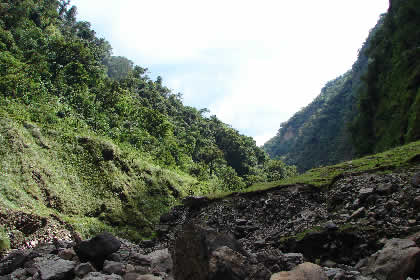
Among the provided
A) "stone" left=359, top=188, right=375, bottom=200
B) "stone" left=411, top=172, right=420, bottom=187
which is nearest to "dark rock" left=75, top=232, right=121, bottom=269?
"stone" left=359, top=188, right=375, bottom=200

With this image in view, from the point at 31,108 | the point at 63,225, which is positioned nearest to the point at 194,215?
the point at 63,225

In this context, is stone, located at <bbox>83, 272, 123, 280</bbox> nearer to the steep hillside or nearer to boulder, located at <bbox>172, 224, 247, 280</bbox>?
boulder, located at <bbox>172, 224, 247, 280</bbox>

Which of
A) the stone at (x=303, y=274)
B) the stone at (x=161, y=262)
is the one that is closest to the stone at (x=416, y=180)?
the stone at (x=303, y=274)

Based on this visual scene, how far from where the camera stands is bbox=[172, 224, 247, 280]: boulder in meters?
5.09

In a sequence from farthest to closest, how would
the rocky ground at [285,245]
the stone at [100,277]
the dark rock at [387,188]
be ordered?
the dark rock at [387,188], the stone at [100,277], the rocky ground at [285,245]

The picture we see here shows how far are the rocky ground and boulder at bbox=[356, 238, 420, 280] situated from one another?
0.02 m

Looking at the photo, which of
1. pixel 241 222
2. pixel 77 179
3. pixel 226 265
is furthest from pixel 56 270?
pixel 77 179

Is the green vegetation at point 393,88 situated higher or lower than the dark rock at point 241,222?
higher

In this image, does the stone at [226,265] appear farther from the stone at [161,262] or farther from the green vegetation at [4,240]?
the green vegetation at [4,240]

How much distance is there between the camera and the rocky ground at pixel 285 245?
555cm

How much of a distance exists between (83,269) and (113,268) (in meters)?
0.67

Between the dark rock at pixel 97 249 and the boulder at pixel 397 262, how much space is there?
593 cm

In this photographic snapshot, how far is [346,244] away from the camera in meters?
9.34

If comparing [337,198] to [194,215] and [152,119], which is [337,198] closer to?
[194,215]
